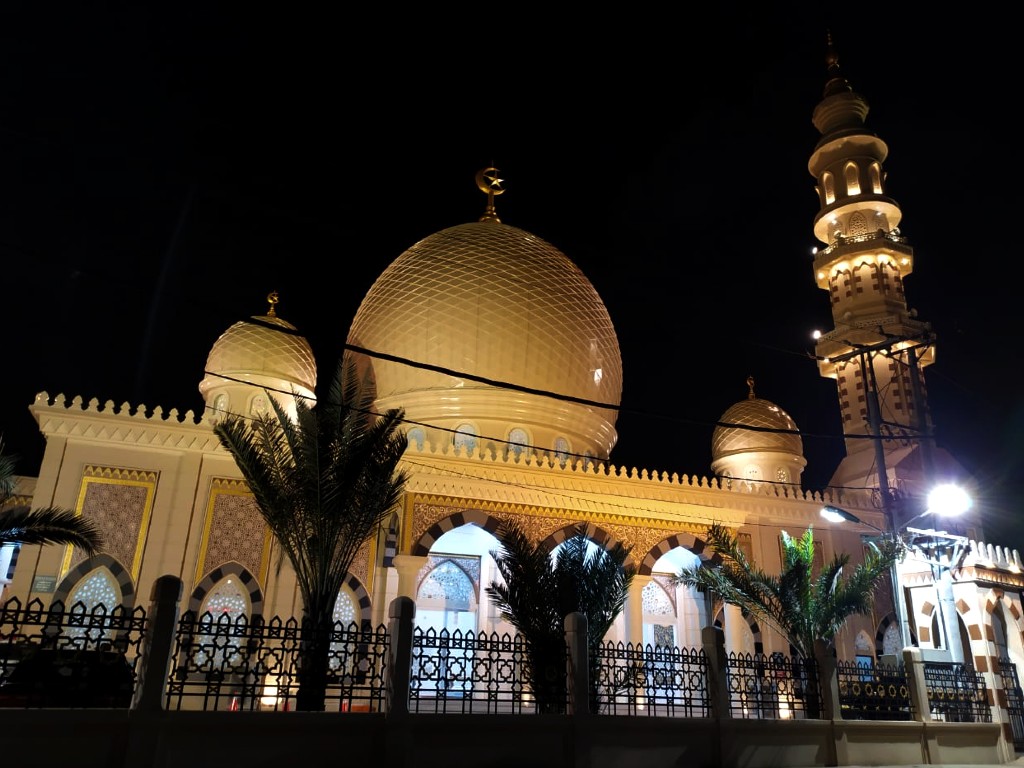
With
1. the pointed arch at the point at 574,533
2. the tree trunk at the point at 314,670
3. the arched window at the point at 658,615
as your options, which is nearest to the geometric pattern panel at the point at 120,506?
the tree trunk at the point at 314,670

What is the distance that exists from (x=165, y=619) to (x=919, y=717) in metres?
9.44

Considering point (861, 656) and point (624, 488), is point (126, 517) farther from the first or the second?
point (861, 656)

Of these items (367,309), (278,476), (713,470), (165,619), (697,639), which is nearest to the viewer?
(165,619)

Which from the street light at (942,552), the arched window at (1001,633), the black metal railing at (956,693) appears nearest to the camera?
the black metal railing at (956,693)

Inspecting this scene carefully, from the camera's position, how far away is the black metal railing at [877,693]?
1031cm

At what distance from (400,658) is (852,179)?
22.5 m

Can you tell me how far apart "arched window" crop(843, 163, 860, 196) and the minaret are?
0.03m

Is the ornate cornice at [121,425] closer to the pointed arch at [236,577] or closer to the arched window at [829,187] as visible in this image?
the pointed arch at [236,577]

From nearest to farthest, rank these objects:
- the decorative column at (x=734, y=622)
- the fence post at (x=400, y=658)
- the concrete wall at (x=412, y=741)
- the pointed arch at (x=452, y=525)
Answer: the concrete wall at (x=412, y=741) → the fence post at (x=400, y=658) → the pointed arch at (x=452, y=525) → the decorative column at (x=734, y=622)

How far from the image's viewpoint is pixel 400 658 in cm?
685

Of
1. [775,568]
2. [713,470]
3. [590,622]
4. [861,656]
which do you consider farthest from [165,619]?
[713,470]

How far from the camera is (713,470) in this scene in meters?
20.3

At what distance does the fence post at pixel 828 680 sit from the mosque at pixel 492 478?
2.53 m

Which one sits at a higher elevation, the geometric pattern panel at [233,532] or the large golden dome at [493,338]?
the large golden dome at [493,338]
